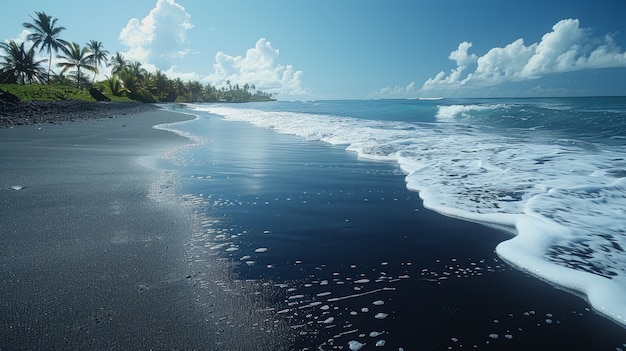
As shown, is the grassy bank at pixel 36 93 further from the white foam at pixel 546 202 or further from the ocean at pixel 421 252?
the white foam at pixel 546 202

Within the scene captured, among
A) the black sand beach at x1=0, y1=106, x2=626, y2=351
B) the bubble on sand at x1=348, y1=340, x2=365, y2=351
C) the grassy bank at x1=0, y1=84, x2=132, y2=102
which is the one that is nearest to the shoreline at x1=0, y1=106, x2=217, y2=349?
the black sand beach at x1=0, y1=106, x2=626, y2=351

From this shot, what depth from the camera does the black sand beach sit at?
5.36 feet

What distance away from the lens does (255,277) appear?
2207mm

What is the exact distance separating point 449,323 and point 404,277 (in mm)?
516

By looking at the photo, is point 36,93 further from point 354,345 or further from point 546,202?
point 546,202

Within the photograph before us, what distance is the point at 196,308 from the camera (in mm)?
1826

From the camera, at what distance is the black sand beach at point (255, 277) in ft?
5.36

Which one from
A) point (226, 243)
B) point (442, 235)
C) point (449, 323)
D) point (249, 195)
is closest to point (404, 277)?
point (449, 323)

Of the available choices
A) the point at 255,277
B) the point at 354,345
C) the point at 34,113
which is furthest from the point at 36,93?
the point at 354,345

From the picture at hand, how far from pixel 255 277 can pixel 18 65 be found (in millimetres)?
50263

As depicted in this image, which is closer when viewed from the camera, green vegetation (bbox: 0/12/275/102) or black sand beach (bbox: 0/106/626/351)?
black sand beach (bbox: 0/106/626/351)

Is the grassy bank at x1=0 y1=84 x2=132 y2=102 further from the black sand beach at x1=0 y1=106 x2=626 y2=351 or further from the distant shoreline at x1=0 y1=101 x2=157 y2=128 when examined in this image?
the black sand beach at x1=0 y1=106 x2=626 y2=351

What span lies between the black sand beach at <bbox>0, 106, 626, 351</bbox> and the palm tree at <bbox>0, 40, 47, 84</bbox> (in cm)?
4565

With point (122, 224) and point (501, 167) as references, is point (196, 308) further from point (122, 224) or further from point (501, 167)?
point (501, 167)
